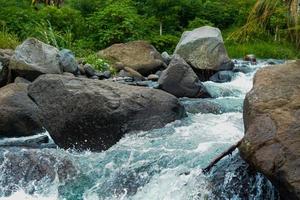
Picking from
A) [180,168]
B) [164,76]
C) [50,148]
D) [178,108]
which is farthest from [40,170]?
[164,76]

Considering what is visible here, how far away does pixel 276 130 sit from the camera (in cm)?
560

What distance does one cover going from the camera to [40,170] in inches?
294

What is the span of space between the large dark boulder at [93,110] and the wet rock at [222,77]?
6.02m

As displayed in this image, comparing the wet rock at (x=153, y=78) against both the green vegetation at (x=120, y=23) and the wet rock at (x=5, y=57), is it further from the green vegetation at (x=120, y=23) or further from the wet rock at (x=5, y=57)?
the wet rock at (x=5, y=57)

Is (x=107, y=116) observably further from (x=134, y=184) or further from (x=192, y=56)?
(x=192, y=56)

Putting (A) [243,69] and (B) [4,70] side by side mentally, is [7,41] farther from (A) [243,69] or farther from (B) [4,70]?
(A) [243,69]

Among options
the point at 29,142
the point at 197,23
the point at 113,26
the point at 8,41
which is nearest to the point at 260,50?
the point at 197,23

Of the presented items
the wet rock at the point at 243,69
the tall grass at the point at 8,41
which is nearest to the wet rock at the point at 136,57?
the wet rock at the point at 243,69

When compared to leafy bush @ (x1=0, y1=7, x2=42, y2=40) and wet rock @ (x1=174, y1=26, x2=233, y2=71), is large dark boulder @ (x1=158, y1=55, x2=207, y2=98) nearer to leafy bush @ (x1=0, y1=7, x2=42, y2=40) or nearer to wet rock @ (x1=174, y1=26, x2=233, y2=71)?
wet rock @ (x1=174, y1=26, x2=233, y2=71)

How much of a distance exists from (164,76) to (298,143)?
6.68 metres

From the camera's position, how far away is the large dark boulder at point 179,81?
11.7m

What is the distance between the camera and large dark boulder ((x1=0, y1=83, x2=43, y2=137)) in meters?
9.72

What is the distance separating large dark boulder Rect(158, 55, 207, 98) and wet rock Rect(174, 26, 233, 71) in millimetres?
3631

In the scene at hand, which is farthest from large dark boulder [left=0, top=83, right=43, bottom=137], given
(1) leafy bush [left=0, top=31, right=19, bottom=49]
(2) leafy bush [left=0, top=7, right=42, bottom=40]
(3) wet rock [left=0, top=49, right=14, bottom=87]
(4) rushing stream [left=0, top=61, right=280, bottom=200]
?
(2) leafy bush [left=0, top=7, right=42, bottom=40]
